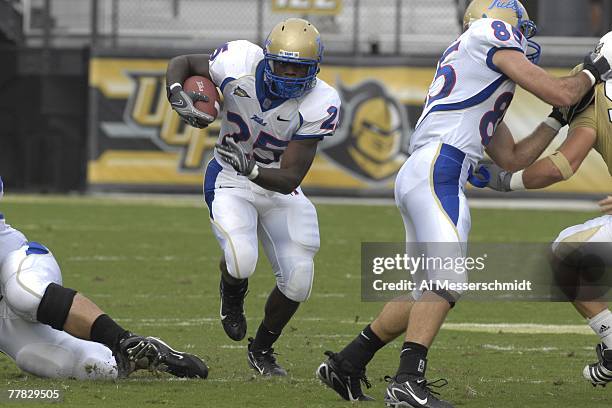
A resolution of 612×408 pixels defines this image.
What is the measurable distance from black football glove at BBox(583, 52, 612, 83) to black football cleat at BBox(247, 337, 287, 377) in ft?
5.63

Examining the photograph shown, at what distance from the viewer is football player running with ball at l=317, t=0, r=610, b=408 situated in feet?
14.9

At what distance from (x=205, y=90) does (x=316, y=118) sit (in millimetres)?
500

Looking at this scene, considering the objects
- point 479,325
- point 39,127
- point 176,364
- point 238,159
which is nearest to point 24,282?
point 176,364

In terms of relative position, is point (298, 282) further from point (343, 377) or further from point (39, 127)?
point (39, 127)

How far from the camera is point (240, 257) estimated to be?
548cm

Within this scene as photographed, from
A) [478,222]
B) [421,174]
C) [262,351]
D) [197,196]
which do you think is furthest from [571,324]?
[197,196]

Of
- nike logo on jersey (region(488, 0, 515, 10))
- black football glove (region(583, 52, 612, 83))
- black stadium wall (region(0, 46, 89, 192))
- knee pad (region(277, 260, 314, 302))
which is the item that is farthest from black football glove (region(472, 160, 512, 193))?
black stadium wall (region(0, 46, 89, 192))

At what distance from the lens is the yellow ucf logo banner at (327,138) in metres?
14.3

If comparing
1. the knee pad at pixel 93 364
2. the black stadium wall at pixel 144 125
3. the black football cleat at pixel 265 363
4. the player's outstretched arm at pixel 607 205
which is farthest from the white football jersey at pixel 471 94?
the black stadium wall at pixel 144 125

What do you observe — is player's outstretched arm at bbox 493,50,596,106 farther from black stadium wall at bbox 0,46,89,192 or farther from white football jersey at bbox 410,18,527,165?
black stadium wall at bbox 0,46,89,192

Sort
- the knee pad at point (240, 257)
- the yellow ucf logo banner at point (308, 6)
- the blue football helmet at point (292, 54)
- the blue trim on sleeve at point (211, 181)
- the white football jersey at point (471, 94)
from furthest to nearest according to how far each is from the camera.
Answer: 1. the yellow ucf logo banner at point (308, 6)
2. the blue trim on sleeve at point (211, 181)
3. the knee pad at point (240, 257)
4. the blue football helmet at point (292, 54)
5. the white football jersey at point (471, 94)

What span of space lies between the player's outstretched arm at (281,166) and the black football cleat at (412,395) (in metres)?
1.08

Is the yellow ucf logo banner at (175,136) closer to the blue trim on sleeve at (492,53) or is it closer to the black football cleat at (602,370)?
the black football cleat at (602,370)

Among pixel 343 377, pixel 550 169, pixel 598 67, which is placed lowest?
pixel 343 377
